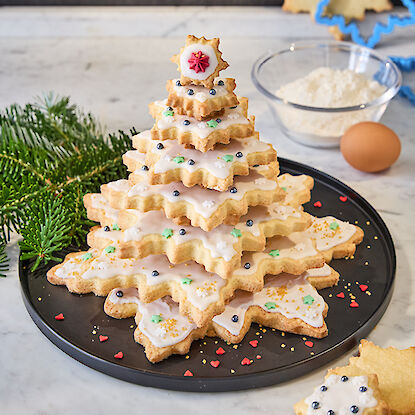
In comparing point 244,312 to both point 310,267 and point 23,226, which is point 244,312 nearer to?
point 310,267

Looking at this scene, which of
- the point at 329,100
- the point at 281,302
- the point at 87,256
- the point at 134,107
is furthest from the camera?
the point at 134,107

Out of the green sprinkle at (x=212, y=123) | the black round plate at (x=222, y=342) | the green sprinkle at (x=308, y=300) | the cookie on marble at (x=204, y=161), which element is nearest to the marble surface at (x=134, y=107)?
the black round plate at (x=222, y=342)

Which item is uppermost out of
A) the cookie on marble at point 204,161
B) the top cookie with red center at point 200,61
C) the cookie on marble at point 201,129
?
the top cookie with red center at point 200,61

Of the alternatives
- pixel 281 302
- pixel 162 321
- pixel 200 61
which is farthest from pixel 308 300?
pixel 200 61

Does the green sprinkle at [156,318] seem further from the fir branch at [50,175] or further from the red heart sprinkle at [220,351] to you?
the fir branch at [50,175]

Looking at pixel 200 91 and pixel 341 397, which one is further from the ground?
pixel 200 91

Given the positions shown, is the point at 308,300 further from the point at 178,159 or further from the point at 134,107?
the point at 134,107

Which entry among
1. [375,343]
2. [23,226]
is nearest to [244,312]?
[375,343]
